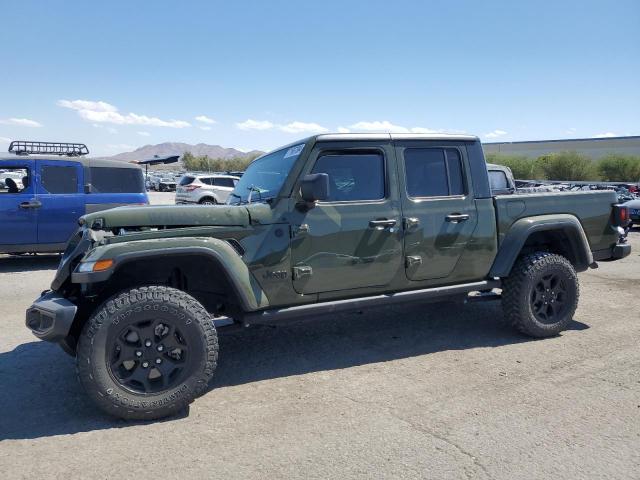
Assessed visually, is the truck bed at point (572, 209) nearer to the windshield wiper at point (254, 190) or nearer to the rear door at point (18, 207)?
the windshield wiper at point (254, 190)

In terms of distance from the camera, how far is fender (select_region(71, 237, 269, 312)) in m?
3.16

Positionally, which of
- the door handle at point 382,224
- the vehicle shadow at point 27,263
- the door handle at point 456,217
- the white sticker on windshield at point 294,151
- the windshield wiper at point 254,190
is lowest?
the vehicle shadow at point 27,263

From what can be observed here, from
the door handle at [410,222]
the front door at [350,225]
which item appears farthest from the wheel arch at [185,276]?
the door handle at [410,222]

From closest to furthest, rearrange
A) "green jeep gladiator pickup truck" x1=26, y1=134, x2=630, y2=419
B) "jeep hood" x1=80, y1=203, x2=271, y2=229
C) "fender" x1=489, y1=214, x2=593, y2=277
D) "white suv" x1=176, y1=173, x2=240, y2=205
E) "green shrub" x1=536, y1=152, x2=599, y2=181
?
"green jeep gladiator pickup truck" x1=26, y1=134, x2=630, y2=419 < "jeep hood" x1=80, y1=203, x2=271, y2=229 < "fender" x1=489, y1=214, x2=593, y2=277 < "white suv" x1=176, y1=173, x2=240, y2=205 < "green shrub" x1=536, y1=152, x2=599, y2=181

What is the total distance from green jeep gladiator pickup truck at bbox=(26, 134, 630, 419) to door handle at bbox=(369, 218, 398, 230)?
0.04ft

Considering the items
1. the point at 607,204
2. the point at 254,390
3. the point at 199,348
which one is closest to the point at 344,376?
the point at 254,390

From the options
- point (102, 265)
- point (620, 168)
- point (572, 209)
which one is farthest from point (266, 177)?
point (620, 168)

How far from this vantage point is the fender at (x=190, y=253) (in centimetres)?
316

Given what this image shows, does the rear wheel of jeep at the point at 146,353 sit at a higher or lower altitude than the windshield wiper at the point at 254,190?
lower

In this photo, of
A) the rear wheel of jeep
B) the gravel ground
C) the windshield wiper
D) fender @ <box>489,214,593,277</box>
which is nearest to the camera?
the gravel ground

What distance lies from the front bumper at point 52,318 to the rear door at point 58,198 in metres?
5.89

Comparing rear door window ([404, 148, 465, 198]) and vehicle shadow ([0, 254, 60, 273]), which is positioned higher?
rear door window ([404, 148, 465, 198])

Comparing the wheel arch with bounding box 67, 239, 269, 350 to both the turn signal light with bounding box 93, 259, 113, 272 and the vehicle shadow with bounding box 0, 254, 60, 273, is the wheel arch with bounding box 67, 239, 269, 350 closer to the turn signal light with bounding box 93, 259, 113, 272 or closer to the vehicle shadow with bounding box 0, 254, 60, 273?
the turn signal light with bounding box 93, 259, 113, 272

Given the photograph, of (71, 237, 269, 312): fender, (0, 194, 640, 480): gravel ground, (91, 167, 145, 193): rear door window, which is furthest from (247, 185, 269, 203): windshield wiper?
(91, 167, 145, 193): rear door window
